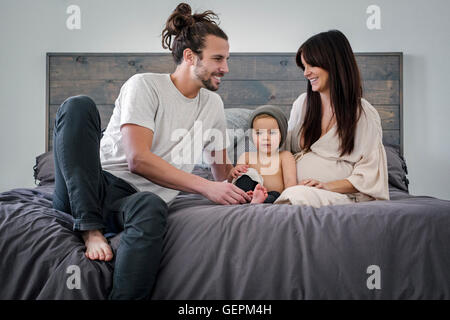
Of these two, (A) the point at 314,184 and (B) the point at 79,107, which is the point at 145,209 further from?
(A) the point at 314,184

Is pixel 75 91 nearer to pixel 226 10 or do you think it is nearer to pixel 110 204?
pixel 226 10

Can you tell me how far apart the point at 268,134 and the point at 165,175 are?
494mm

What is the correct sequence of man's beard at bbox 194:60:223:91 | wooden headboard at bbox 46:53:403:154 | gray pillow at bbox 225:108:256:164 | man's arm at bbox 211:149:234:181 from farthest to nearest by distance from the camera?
wooden headboard at bbox 46:53:403:154
gray pillow at bbox 225:108:256:164
man's arm at bbox 211:149:234:181
man's beard at bbox 194:60:223:91

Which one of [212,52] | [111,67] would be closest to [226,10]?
[111,67]

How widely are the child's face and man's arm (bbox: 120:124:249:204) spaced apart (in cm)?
35

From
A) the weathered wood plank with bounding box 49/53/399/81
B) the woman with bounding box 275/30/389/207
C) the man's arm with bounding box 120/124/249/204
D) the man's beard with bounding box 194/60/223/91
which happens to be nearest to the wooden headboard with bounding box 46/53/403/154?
the weathered wood plank with bounding box 49/53/399/81

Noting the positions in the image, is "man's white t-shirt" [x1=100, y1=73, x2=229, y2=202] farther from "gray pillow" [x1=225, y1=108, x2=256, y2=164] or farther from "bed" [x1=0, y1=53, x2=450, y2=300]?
"gray pillow" [x1=225, y1=108, x2=256, y2=164]

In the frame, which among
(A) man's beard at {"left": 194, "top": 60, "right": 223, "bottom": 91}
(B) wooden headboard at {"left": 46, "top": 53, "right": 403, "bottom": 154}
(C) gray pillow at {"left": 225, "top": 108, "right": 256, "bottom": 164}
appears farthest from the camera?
(B) wooden headboard at {"left": 46, "top": 53, "right": 403, "bottom": 154}

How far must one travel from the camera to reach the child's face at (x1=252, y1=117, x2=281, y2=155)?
159 cm

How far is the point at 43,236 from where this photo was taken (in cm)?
111

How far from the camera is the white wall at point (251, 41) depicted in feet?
9.30

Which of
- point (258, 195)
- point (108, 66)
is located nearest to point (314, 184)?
point (258, 195)

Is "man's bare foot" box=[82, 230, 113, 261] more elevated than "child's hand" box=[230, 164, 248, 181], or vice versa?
"child's hand" box=[230, 164, 248, 181]
